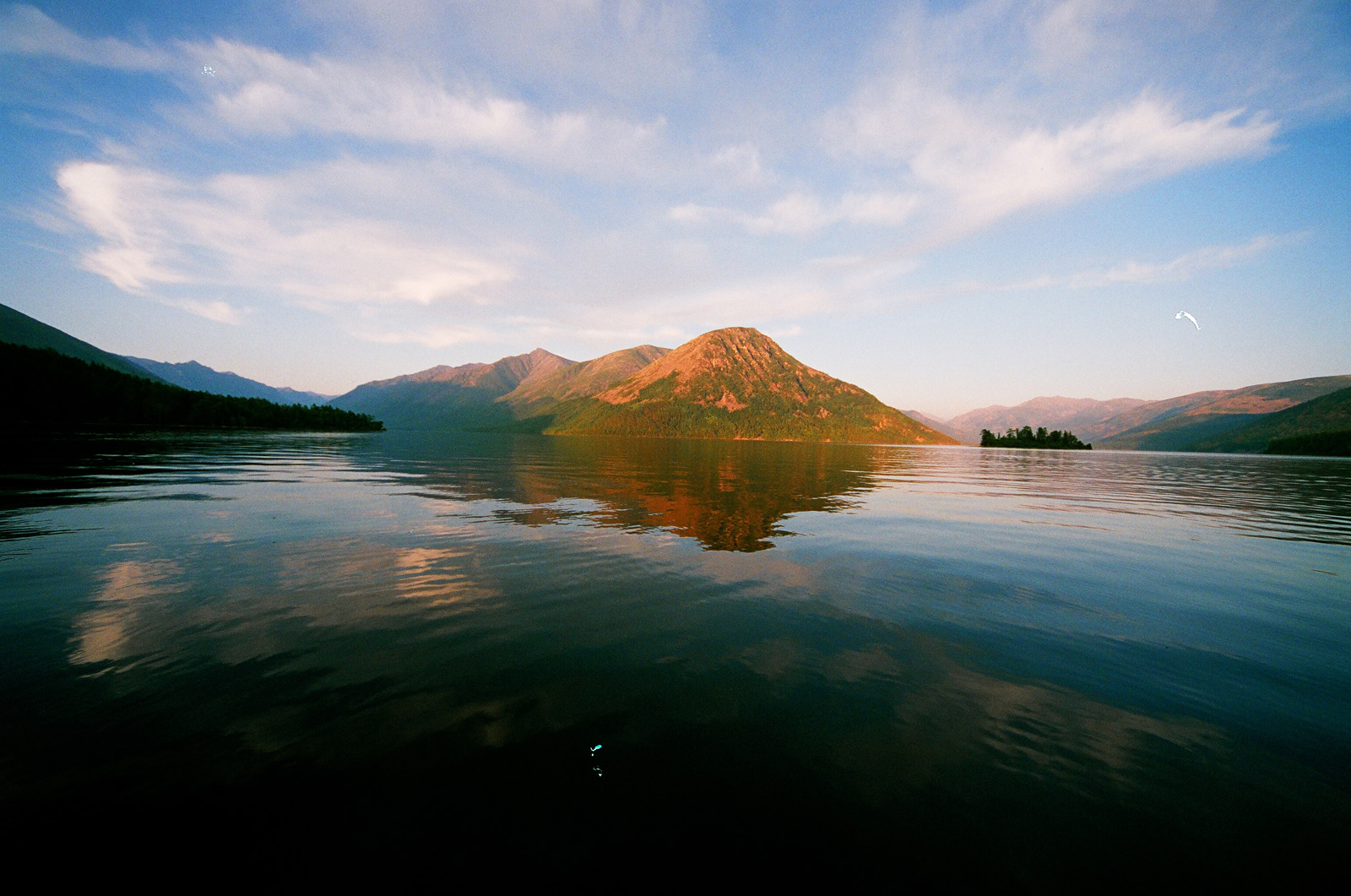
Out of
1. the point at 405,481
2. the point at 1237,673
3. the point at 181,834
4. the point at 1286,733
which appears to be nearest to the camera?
the point at 181,834

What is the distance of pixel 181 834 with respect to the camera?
6.16m

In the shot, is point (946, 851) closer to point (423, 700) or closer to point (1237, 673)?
point (423, 700)

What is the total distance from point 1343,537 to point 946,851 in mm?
40050

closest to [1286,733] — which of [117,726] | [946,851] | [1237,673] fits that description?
[1237,673]

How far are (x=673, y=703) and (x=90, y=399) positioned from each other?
680ft

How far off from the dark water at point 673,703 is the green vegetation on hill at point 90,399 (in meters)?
164

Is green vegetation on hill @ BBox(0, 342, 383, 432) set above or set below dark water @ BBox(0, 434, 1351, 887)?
above

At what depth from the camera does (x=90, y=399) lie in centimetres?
13888

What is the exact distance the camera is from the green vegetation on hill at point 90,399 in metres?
124

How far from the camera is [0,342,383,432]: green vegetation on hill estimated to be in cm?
12394

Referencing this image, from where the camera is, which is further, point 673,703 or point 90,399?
point 90,399

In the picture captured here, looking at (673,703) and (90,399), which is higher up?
(90,399)

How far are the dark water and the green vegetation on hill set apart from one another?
538 feet

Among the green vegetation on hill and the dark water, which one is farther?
the green vegetation on hill
